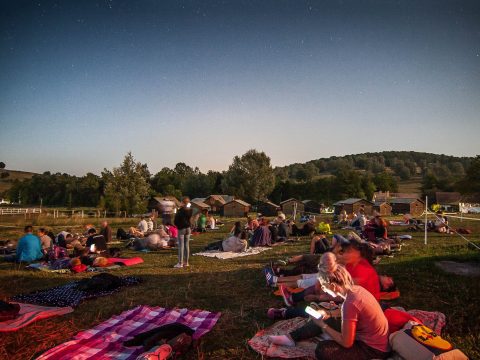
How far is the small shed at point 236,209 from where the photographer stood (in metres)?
54.0

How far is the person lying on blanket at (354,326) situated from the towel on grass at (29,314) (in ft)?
14.3

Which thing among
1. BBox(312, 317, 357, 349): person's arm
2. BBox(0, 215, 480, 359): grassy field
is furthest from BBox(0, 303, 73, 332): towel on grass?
BBox(312, 317, 357, 349): person's arm

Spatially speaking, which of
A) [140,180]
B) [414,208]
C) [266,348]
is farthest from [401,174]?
[266,348]

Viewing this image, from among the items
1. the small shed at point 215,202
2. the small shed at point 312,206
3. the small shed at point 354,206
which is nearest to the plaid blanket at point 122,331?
the small shed at point 354,206

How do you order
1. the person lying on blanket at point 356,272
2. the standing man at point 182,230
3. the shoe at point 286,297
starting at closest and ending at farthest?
the person lying on blanket at point 356,272 < the shoe at point 286,297 < the standing man at point 182,230

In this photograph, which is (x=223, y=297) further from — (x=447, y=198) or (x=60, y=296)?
(x=447, y=198)

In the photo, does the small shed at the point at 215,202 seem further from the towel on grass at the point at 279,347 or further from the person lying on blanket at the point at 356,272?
the towel on grass at the point at 279,347

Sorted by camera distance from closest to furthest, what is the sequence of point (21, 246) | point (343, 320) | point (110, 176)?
point (343, 320), point (21, 246), point (110, 176)

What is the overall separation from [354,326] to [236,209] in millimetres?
50893

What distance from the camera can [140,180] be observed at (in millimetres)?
47844

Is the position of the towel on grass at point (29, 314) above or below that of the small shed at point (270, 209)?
above

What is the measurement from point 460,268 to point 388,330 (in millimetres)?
6811

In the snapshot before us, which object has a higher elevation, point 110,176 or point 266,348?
point 110,176

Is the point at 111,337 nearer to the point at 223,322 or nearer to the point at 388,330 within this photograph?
the point at 223,322
